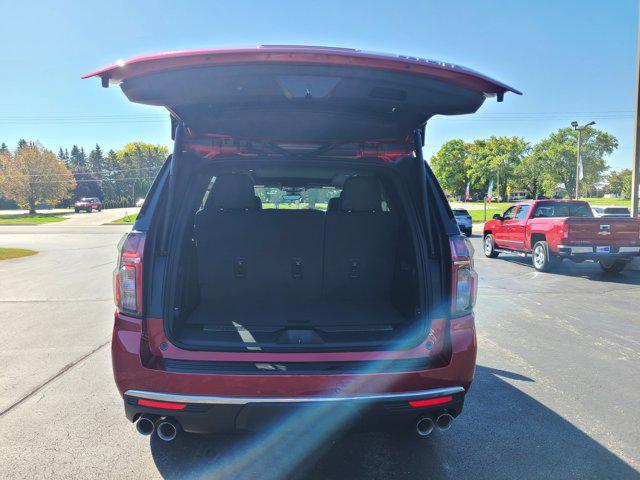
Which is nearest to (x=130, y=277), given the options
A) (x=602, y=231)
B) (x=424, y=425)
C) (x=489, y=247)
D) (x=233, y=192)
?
(x=233, y=192)

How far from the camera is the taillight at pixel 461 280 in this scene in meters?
2.52

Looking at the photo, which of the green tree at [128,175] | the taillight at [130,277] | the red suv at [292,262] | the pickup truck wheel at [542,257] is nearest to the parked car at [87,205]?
the green tree at [128,175]

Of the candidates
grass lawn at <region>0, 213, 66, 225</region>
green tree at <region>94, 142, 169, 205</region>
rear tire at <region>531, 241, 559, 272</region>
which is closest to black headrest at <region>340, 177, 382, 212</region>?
rear tire at <region>531, 241, 559, 272</region>

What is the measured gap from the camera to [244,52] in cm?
190

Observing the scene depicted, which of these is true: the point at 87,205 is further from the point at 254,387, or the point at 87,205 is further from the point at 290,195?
the point at 254,387

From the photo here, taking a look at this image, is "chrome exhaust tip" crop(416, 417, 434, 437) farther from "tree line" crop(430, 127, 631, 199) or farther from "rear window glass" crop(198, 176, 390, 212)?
"tree line" crop(430, 127, 631, 199)

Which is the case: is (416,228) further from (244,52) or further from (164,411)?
(164,411)

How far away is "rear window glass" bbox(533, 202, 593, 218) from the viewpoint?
1151cm

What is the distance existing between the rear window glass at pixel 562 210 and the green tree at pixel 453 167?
79.4 m

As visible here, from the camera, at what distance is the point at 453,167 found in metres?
89.6

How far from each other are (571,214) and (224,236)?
11106mm

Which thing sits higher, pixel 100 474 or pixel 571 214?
pixel 571 214

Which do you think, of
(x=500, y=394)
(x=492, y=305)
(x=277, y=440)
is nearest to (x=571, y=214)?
(x=492, y=305)

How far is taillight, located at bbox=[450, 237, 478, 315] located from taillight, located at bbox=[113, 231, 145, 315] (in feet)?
5.66
